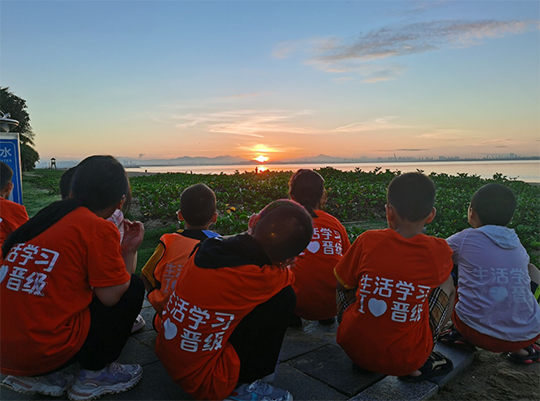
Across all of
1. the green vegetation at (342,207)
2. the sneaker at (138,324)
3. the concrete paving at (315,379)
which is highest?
the green vegetation at (342,207)

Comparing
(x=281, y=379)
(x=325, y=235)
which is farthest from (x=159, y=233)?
(x=281, y=379)

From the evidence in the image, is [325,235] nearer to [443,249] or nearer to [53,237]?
[443,249]

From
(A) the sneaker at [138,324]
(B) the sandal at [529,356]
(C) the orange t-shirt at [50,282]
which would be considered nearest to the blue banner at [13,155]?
(A) the sneaker at [138,324]

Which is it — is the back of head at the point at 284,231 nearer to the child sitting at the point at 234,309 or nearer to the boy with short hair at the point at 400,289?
the child sitting at the point at 234,309

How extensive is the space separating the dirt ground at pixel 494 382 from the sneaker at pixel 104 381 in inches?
75.0

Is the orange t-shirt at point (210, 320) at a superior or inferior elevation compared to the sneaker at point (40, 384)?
superior

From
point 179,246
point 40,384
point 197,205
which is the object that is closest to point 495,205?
point 197,205

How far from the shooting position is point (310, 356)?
2768mm

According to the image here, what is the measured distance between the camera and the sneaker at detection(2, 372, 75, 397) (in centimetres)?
222

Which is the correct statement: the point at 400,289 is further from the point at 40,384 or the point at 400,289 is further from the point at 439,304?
the point at 40,384

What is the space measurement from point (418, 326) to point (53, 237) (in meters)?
2.17

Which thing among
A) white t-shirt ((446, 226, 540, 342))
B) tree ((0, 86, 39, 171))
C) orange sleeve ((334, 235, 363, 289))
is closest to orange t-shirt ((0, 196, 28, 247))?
orange sleeve ((334, 235, 363, 289))

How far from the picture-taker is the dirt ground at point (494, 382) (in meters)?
2.40

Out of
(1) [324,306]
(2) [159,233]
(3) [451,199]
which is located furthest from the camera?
(3) [451,199]
